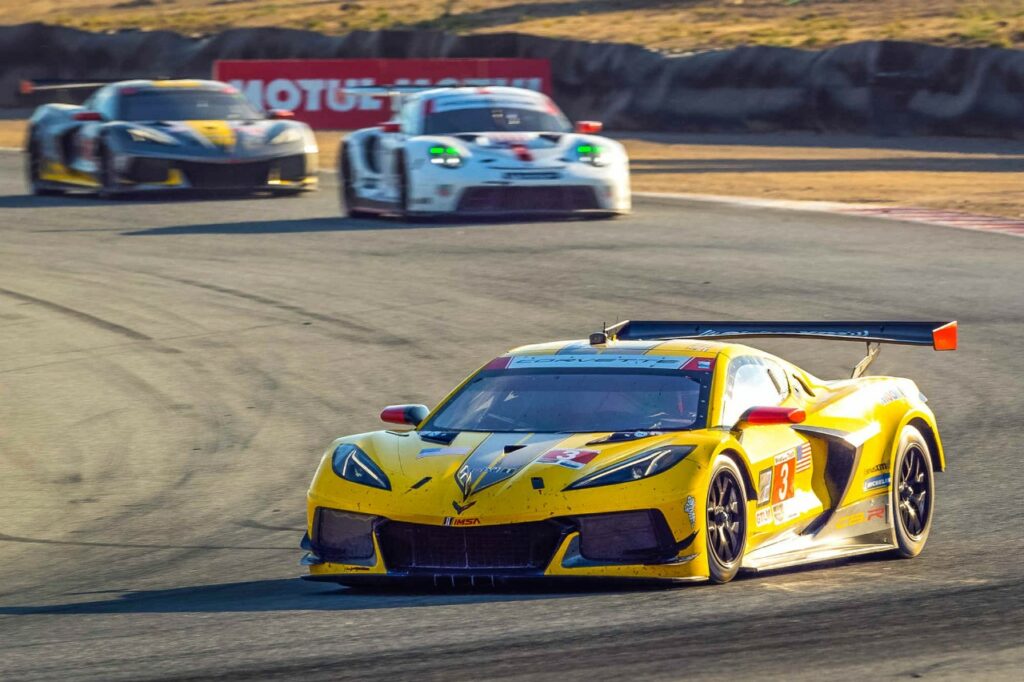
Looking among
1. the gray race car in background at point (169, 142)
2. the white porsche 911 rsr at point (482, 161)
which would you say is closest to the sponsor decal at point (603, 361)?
the white porsche 911 rsr at point (482, 161)

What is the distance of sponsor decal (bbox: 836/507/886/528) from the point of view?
26.8ft

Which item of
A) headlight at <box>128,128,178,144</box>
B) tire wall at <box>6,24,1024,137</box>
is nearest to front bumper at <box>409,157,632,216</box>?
headlight at <box>128,128,178,144</box>

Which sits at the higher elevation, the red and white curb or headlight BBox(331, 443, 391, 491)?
headlight BBox(331, 443, 391, 491)

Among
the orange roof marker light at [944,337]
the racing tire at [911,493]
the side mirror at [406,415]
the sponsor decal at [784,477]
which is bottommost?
the racing tire at [911,493]

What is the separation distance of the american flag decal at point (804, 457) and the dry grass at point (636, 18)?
2869cm

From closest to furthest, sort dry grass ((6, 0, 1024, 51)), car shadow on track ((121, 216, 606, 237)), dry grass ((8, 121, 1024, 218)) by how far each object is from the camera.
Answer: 1. car shadow on track ((121, 216, 606, 237))
2. dry grass ((8, 121, 1024, 218))
3. dry grass ((6, 0, 1024, 51))

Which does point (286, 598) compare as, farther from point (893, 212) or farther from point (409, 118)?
point (893, 212)

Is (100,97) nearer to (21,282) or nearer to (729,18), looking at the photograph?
(21,282)

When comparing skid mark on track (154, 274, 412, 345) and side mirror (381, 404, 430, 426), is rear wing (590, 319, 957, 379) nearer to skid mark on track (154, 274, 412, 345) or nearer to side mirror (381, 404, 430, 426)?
side mirror (381, 404, 430, 426)

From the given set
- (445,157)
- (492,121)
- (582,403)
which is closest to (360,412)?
(582,403)

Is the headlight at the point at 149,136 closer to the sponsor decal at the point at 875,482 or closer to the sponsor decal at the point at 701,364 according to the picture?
the sponsor decal at the point at 701,364

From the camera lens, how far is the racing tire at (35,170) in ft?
77.8

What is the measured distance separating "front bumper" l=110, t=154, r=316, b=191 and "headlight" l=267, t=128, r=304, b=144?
0.25 metres

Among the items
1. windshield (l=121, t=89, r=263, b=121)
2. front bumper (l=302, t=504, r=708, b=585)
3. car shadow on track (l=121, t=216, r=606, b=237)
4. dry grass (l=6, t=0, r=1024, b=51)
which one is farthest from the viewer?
dry grass (l=6, t=0, r=1024, b=51)
